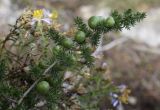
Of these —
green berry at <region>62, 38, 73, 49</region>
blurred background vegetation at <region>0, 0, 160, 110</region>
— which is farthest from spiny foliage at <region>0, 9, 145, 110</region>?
blurred background vegetation at <region>0, 0, 160, 110</region>

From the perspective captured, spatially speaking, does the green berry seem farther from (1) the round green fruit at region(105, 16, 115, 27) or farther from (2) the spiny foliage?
(1) the round green fruit at region(105, 16, 115, 27)

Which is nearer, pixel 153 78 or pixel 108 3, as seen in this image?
pixel 153 78

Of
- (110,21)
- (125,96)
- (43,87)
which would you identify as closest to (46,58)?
(43,87)

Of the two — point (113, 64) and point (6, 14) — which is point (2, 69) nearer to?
point (6, 14)

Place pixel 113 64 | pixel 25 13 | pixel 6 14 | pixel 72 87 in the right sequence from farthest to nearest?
1. pixel 113 64
2. pixel 6 14
3. pixel 72 87
4. pixel 25 13

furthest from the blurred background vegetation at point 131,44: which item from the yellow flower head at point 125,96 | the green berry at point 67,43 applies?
the green berry at point 67,43

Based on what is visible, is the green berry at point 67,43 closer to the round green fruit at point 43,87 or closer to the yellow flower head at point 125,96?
the round green fruit at point 43,87

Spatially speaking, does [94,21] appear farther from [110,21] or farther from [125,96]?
[125,96]

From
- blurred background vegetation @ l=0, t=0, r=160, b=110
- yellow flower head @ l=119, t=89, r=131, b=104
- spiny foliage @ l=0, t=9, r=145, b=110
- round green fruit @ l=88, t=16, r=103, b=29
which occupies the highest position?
blurred background vegetation @ l=0, t=0, r=160, b=110

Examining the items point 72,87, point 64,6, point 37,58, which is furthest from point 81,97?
point 64,6
